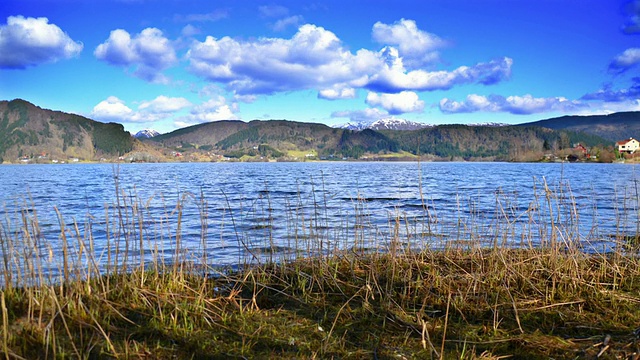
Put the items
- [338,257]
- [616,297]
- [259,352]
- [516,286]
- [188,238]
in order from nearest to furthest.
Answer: [259,352] → [616,297] → [516,286] → [338,257] → [188,238]

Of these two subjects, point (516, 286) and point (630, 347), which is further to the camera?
point (516, 286)

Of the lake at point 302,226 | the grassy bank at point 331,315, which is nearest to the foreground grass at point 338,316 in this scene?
the grassy bank at point 331,315

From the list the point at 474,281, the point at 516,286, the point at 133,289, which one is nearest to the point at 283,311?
the point at 133,289

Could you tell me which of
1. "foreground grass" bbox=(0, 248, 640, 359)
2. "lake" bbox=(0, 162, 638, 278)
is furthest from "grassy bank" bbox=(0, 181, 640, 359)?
"lake" bbox=(0, 162, 638, 278)

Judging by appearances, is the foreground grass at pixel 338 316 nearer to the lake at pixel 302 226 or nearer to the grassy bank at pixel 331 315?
the grassy bank at pixel 331 315

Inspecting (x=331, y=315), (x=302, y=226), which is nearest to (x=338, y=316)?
(x=331, y=315)

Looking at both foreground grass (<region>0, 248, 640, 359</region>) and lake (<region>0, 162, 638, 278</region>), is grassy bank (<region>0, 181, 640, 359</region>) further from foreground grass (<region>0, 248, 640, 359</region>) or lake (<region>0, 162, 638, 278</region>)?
lake (<region>0, 162, 638, 278</region>)

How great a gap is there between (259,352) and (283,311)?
4.25 ft

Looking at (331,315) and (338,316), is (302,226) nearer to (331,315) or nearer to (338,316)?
(331,315)

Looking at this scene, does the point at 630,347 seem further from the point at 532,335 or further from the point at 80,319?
the point at 80,319

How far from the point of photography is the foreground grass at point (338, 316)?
4.28 meters

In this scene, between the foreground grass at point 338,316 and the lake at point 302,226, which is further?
the lake at point 302,226

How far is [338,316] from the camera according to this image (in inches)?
207

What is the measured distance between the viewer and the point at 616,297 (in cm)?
597
